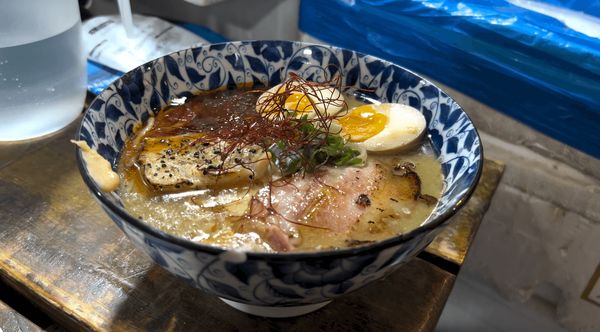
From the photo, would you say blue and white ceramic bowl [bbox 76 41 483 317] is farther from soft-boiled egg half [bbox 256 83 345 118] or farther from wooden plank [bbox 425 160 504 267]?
wooden plank [bbox 425 160 504 267]

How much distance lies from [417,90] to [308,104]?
213 mm

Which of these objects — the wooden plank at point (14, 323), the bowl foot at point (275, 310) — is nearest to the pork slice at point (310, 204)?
the bowl foot at point (275, 310)

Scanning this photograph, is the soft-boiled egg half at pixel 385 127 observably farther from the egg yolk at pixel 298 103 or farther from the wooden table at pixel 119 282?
the wooden table at pixel 119 282

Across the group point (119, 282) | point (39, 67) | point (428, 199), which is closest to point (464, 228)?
point (428, 199)

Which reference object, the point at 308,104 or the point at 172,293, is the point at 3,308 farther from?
the point at 308,104

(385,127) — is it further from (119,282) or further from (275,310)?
(119,282)

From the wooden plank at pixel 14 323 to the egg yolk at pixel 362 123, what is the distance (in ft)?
1.99

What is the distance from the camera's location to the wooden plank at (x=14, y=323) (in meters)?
0.75

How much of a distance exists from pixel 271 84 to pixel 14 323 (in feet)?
2.09

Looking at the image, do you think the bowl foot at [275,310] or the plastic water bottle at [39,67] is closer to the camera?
the bowl foot at [275,310]

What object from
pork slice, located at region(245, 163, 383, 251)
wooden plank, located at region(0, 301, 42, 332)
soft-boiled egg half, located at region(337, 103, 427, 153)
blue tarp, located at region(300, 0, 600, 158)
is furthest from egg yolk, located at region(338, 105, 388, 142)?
wooden plank, located at region(0, 301, 42, 332)

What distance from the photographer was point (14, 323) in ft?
2.49

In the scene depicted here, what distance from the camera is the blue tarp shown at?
3.88 ft

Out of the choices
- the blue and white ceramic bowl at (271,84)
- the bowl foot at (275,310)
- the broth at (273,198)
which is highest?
the blue and white ceramic bowl at (271,84)
